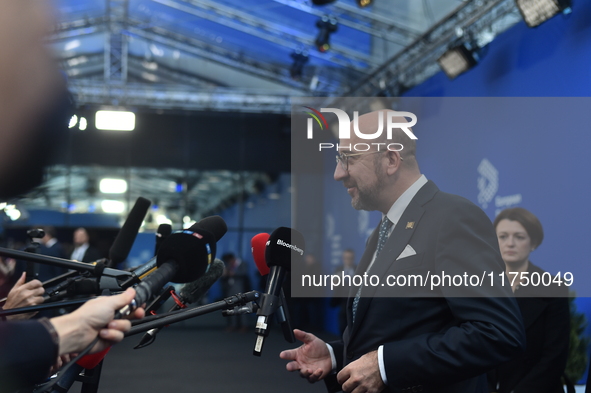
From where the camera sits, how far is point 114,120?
7.97ft

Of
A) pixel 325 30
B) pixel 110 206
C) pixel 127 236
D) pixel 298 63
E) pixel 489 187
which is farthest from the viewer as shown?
pixel 110 206

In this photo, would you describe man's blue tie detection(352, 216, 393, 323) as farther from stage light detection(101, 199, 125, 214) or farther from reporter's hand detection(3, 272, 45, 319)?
stage light detection(101, 199, 125, 214)

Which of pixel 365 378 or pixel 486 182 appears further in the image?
pixel 486 182

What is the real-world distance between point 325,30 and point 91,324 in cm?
830

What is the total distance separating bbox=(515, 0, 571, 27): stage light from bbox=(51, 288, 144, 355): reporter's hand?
5606mm

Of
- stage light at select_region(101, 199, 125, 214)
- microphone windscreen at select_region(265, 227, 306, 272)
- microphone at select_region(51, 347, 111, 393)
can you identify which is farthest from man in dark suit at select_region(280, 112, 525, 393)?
stage light at select_region(101, 199, 125, 214)

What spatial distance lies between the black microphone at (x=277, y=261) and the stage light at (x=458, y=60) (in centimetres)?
614

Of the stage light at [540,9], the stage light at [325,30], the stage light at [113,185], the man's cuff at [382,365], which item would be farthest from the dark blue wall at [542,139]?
the stage light at [113,185]

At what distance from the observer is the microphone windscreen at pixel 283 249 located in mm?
1604

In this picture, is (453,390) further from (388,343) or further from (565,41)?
(565,41)

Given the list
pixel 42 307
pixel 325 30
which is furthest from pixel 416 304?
pixel 325 30

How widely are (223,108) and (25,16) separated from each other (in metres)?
11.9

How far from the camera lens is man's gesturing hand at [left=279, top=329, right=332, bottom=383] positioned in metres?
1.82

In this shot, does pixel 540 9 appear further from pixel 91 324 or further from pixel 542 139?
pixel 91 324
